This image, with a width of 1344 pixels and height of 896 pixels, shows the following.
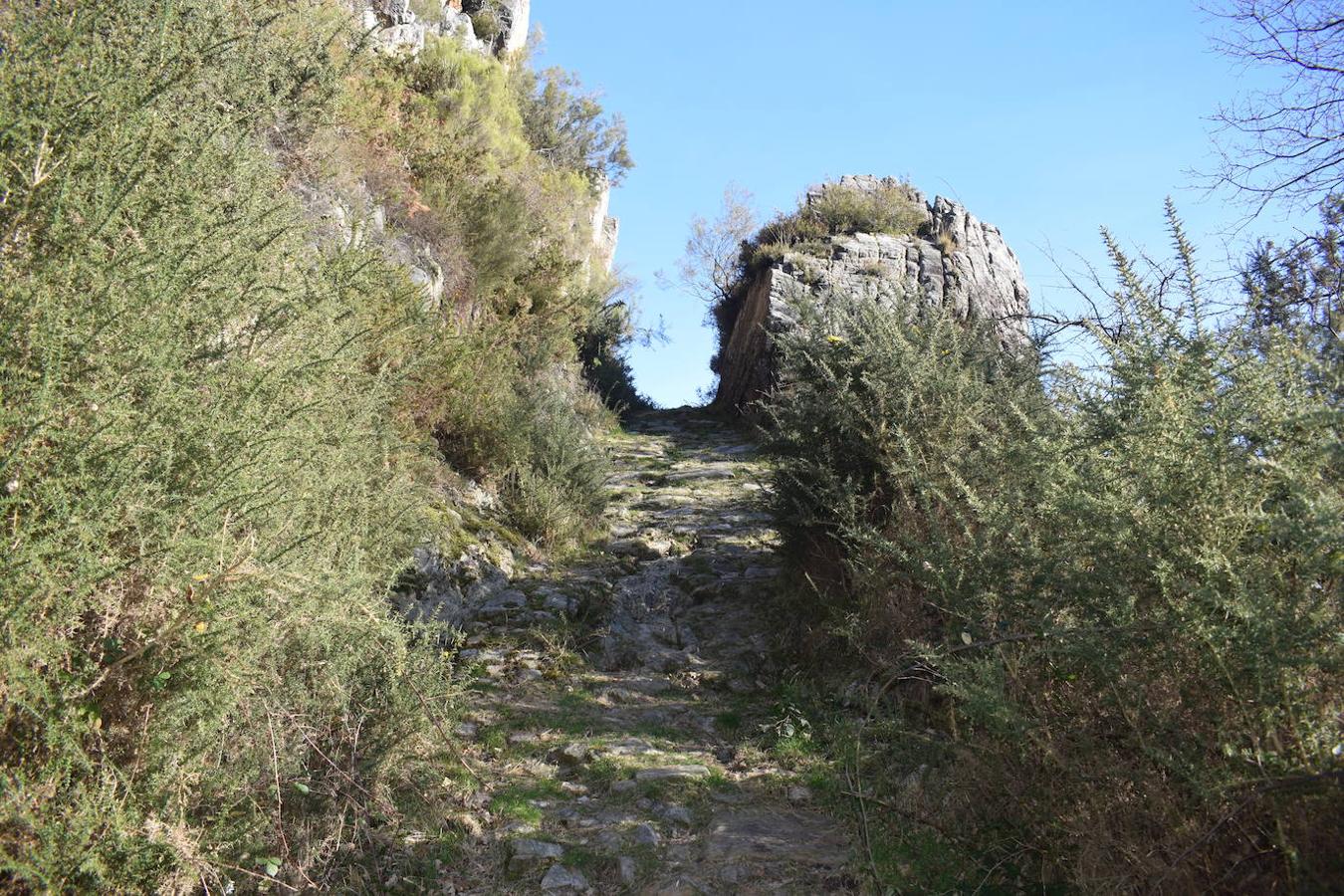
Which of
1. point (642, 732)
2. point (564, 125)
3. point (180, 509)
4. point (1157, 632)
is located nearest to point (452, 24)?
point (564, 125)

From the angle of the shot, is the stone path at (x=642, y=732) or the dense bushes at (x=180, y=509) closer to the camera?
the dense bushes at (x=180, y=509)

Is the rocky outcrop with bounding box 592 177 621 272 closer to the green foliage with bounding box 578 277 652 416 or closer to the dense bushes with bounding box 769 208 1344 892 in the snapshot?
the green foliage with bounding box 578 277 652 416

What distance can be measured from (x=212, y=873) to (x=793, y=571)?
494 cm

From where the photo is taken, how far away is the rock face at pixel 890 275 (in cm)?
1434

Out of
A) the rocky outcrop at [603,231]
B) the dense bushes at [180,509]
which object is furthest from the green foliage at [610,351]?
the dense bushes at [180,509]

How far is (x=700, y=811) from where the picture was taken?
4.25 m

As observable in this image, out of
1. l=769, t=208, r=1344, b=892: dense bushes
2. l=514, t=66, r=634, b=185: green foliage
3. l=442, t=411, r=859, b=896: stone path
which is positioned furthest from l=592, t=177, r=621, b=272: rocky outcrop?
l=769, t=208, r=1344, b=892: dense bushes

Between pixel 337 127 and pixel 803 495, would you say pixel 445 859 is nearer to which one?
pixel 803 495

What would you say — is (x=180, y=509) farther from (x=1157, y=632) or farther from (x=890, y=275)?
(x=890, y=275)

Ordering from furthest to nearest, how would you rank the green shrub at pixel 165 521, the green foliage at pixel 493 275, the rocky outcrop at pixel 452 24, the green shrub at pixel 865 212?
the green shrub at pixel 865 212 → the rocky outcrop at pixel 452 24 → the green foliage at pixel 493 275 → the green shrub at pixel 165 521

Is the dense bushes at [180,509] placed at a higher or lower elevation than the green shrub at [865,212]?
lower

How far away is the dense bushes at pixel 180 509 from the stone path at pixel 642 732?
22.1 inches

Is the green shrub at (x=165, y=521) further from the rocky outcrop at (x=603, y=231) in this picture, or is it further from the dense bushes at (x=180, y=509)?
the rocky outcrop at (x=603, y=231)

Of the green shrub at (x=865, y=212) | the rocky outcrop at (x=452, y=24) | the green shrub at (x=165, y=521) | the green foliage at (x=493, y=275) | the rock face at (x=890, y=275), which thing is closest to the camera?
the green shrub at (x=165, y=521)
